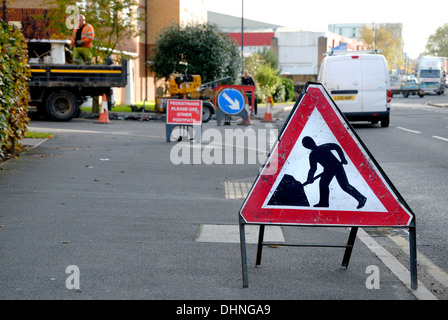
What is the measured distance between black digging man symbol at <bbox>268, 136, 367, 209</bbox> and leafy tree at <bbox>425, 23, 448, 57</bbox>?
17005 cm

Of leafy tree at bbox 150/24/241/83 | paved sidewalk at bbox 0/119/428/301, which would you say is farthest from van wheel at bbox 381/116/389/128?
paved sidewalk at bbox 0/119/428/301

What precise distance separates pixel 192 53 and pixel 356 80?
42.7 feet

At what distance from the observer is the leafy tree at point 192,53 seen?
3341cm

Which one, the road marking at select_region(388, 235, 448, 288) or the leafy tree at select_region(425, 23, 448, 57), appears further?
the leafy tree at select_region(425, 23, 448, 57)

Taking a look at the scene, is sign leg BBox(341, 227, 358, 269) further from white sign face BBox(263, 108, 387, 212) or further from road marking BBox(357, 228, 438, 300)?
white sign face BBox(263, 108, 387, 212)

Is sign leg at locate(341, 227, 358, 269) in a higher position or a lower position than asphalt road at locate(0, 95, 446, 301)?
higher

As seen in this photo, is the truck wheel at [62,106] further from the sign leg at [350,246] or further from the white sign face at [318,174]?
the white sign face at [318,174]

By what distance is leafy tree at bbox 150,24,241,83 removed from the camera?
110ft

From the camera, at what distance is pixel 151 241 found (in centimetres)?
649

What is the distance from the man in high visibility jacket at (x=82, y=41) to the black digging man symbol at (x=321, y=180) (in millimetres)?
18532

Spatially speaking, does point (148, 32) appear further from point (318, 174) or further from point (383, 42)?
point (383, 42)

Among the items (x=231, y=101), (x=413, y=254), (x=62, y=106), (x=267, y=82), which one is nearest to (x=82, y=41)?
(x=62, y=106)
